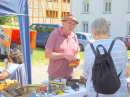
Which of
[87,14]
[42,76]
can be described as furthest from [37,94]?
[87,14]

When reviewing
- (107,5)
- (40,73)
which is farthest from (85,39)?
(107,5)

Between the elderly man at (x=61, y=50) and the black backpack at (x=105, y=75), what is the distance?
3.79 feet

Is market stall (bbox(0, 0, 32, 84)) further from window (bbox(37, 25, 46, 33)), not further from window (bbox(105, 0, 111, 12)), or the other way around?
window (bbox(105, 0, 111, 12))

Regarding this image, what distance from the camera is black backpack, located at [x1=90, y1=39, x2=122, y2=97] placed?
1.93m

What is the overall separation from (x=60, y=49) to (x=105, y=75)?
4.60ft

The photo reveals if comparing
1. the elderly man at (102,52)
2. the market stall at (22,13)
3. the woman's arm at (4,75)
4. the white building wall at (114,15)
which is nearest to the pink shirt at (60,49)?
the woman's arm at (4,75)

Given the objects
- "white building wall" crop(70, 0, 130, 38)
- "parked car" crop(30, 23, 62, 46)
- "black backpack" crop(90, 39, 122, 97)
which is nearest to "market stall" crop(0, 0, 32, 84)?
"black backpack" crop(90, 39, 122, 97)

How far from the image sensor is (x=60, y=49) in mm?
3225

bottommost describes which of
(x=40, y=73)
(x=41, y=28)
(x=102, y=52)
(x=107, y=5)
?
(x=40, y=73)

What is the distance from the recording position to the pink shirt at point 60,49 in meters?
3.22

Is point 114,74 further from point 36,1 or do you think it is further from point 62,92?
point 36,1

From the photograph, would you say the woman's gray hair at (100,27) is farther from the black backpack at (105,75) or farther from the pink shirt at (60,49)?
the pink shirt at (60,49)

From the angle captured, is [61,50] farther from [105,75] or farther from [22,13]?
[105,75]

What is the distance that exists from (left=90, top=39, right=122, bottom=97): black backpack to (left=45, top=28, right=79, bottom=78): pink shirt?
1290 mm
